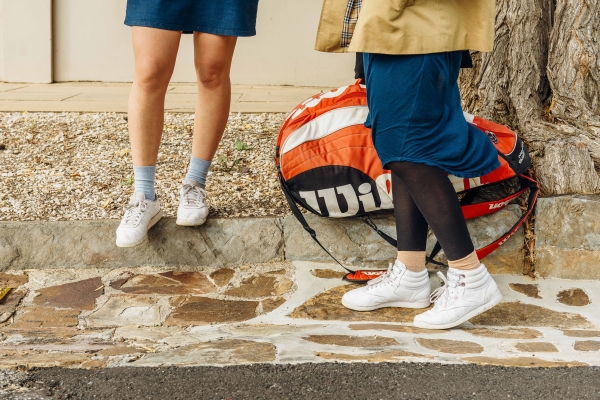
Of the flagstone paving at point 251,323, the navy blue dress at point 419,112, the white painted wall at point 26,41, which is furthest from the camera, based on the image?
the white painted wall at point 26,41

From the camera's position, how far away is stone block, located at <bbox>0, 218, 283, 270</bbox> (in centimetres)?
333

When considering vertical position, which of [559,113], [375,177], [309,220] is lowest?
[309,220]

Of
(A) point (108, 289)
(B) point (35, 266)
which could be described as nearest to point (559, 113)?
A: (A) point (108, 289)

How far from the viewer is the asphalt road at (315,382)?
2.10m

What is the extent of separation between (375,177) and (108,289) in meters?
1.24

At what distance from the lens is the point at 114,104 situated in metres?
5.46

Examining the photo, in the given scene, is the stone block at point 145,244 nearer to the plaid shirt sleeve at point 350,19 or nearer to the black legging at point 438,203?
the black legging at point 438,203

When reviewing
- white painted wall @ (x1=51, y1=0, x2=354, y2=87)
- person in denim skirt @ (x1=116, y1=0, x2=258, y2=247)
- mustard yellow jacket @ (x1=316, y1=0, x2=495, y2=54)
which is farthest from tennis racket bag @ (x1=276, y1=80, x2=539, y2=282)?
white painted wall @ (x1=51, y1=0, x2=354, y2=87)

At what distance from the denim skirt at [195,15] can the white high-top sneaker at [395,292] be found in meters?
1.17

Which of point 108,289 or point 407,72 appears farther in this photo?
point 108,289

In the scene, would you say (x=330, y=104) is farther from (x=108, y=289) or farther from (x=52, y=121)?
(x=52, y=121)

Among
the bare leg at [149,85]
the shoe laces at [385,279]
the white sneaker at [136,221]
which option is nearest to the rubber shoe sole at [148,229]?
the white sneaker at [136,221]

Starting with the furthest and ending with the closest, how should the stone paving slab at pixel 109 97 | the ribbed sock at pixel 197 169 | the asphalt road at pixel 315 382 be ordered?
the stone paving slab at pixel 109 97 < the ribbed sock at pixel 197 169 < the asphalt road at pixel 315 382

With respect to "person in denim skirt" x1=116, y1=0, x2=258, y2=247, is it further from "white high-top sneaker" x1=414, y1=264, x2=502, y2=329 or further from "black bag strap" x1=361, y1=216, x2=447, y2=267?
"white high-top sneaker" x1=414, y1=264, x2=502, y2=329
